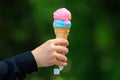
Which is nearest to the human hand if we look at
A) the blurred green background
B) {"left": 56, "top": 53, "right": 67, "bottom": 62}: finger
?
{"left": 56, "top": 53, "right": 67, "bottom": 62}: finger

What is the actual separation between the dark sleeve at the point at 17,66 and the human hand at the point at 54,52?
0.10 ft

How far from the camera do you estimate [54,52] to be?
1.68m

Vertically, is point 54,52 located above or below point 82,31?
above

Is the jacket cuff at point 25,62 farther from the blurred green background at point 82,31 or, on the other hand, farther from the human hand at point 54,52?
the blurred green background at point 82,31

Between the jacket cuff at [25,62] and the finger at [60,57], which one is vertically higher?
the finger at [60,57]

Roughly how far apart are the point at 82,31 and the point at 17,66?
1243mm

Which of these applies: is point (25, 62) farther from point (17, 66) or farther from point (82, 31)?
point (82, 31)

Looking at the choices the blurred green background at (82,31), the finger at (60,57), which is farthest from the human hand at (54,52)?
the blurred green background at (82,31)

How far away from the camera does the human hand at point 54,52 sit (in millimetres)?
1677

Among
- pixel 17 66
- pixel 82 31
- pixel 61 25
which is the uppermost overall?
pixel 61 25

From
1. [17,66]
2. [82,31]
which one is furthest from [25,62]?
[82,31]

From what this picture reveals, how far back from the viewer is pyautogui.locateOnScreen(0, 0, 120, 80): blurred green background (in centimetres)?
290

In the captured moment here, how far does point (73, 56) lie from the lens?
2969 mm

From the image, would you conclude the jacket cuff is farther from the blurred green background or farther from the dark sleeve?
the blurred green background
